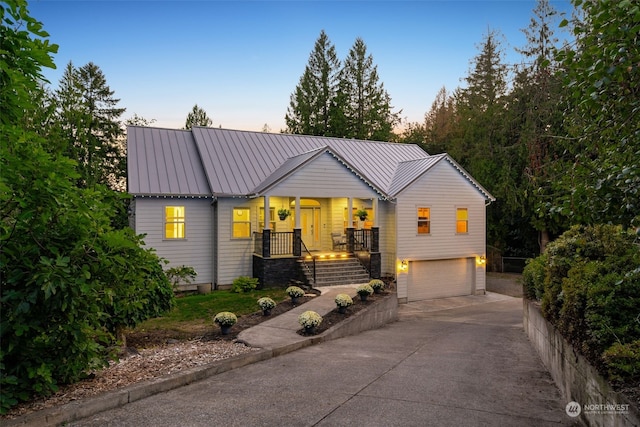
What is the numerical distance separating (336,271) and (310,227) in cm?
397

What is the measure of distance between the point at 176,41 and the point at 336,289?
1290cm

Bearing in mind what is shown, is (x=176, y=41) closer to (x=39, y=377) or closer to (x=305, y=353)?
(x=305, y=353)

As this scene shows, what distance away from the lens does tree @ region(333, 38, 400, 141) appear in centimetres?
4309

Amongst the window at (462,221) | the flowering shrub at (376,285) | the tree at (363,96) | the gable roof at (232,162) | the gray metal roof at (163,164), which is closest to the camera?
the flowering shrub at (376,285)

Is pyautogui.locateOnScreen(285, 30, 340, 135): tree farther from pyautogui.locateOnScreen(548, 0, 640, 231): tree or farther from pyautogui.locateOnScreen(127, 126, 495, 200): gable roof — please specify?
pyautogui.locateOnScreen(548, 0, 640, 231): tree

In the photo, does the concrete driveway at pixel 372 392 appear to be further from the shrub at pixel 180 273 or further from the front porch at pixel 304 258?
the front porch at pixel 304 258

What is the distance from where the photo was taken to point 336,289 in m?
17.6

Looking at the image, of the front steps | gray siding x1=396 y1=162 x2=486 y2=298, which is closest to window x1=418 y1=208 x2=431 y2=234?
gray siding x1=396 y1=162 x2=486 y2=298

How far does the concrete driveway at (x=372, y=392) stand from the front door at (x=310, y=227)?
11.2 metres

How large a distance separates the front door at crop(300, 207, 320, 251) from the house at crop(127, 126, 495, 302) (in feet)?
0.18

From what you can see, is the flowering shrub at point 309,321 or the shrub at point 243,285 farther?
the shrub at point 243,285

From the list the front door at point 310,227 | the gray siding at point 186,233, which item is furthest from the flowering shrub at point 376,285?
the gray siding at point 186,233

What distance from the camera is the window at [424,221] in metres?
22.7

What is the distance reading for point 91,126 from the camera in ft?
106
